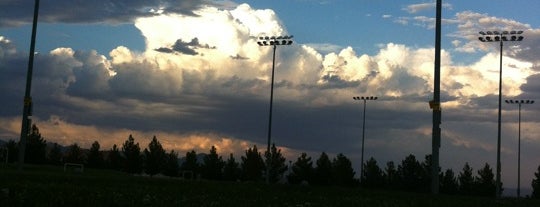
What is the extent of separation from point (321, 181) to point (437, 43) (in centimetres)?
9467

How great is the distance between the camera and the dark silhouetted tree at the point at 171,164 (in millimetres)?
123188

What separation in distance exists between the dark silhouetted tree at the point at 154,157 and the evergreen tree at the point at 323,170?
88.5 feet

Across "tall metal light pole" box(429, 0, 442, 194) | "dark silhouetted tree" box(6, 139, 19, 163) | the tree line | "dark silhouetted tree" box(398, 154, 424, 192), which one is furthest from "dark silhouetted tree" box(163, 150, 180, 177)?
"tall metal light pole" box(429, 0, 442, 194)

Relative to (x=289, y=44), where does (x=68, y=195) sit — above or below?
below

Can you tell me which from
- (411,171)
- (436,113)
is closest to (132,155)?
(411,171)

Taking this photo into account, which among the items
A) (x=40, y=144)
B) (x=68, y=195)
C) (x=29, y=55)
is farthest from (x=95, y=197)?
(x=40, y=144)

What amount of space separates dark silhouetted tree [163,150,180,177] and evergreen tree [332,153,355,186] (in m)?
27.1

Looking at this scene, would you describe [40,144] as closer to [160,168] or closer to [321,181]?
[160,168]

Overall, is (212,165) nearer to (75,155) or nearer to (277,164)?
(277,164)

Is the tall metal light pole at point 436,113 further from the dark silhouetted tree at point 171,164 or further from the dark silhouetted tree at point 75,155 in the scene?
the dark silhouetted tree at point 75,155

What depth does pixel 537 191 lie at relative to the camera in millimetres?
123500

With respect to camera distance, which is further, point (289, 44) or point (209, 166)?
point (209, 166)

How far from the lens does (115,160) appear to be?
128 meters

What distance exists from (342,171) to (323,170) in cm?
418
